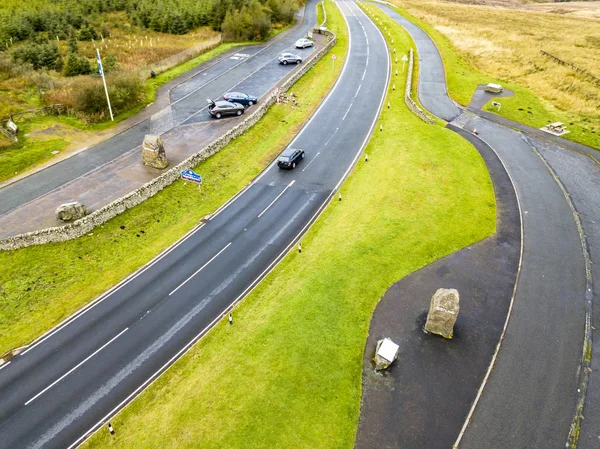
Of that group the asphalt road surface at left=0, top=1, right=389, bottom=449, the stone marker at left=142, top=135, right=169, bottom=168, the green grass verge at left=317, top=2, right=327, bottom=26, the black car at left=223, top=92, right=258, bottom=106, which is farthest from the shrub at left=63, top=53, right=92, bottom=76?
the green grass verge at left=317, top=2, right=327, bottom=26

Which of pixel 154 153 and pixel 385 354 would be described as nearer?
pixel 385 354

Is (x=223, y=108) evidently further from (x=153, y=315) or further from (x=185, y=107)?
(x=153, y=315)

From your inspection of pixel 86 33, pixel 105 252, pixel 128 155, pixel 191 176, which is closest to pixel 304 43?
pixel 86 33

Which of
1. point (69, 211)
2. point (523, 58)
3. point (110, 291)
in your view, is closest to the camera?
point (110, 291)

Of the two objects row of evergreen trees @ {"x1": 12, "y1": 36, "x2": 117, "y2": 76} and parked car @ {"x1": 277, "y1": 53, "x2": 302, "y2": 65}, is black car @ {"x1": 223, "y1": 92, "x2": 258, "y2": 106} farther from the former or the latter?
parked car @ {"x1": 277, "y1": 53, "x2": 302, "y2": 65}

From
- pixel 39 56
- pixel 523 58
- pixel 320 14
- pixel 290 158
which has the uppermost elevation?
pixel 523 58

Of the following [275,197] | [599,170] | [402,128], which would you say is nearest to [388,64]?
[402,128]

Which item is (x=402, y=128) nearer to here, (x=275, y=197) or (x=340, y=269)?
(x=275, y=197)
